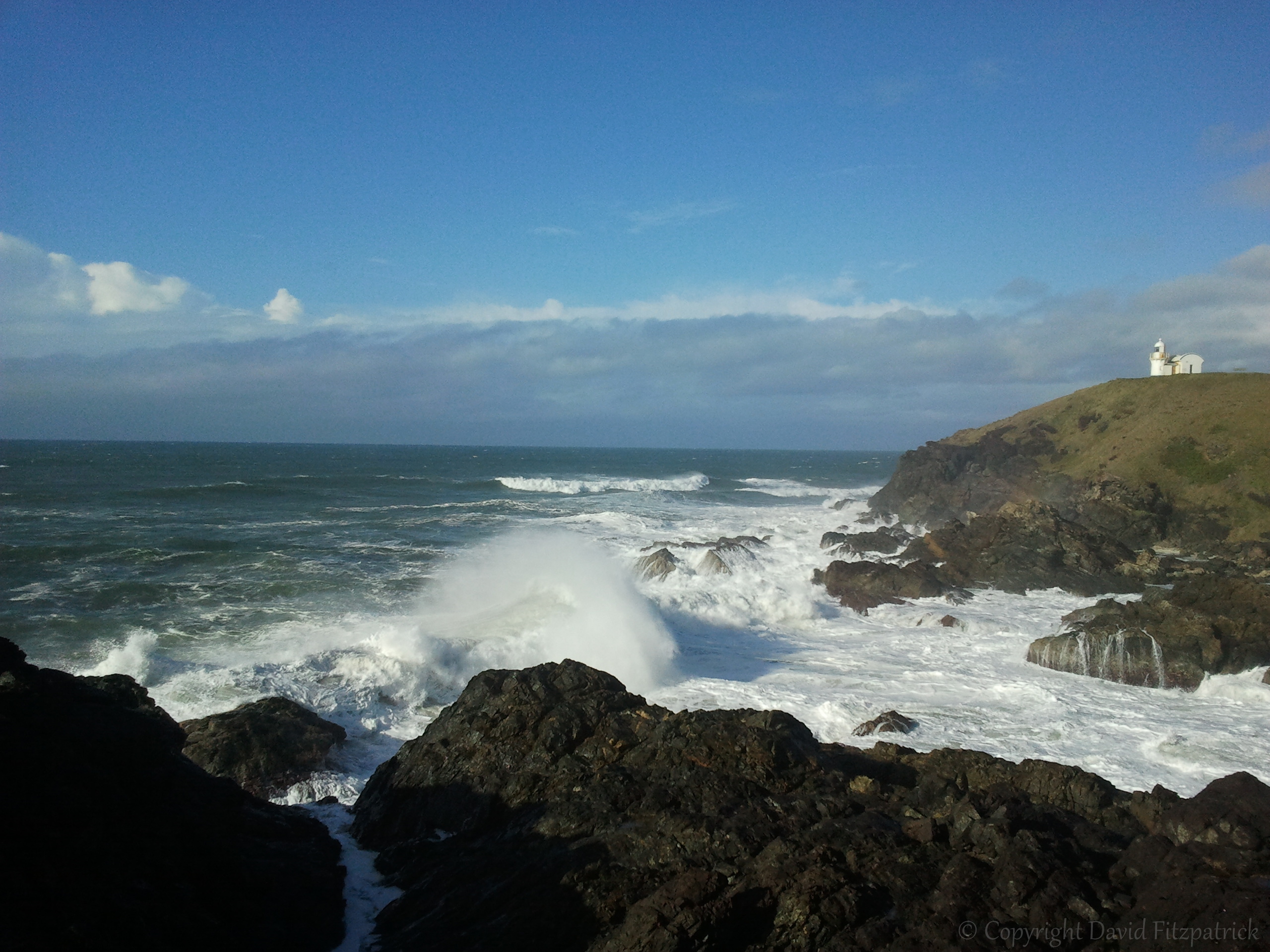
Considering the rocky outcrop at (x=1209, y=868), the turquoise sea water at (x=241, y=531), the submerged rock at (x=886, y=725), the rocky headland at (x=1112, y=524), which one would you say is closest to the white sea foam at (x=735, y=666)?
the submerged rock at (x=886, y=725)

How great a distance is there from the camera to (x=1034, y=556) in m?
24.9

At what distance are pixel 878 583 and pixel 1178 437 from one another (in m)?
25.4

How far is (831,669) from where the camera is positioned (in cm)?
1619

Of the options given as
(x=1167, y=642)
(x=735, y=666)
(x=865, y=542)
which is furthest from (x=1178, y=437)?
(x=735, y=666)

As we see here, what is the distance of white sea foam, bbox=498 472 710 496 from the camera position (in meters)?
66.6

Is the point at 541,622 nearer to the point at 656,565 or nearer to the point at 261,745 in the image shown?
the point at 656,565

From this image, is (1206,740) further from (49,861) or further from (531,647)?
(49,861)

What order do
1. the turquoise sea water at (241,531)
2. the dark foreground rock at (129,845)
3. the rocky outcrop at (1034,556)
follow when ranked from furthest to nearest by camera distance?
the rocky outcrop at (1034,556) → the turquoise sea water at (241,531) → the dark foreground rock at (129,845)

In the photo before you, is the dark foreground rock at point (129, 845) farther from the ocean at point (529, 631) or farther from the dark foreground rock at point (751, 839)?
the ocean at point (529, 631)

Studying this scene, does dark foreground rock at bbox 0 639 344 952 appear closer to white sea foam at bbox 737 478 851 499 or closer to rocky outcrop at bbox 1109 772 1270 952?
rocky outcrop at bbox 1109 772 1270 952

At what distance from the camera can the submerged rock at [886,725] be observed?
11.9m

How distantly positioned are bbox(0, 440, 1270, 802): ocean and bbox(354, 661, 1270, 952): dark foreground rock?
10.9 ft

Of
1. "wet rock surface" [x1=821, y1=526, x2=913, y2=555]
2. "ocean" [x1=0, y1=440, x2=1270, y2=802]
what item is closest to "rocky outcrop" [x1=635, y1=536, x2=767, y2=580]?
"ocean" [x1=0, y1=440, x2=1270, y2=802]

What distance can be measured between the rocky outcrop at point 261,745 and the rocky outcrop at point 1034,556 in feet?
62.6
